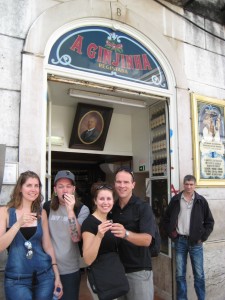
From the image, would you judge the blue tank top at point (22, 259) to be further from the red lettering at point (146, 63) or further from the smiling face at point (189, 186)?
the red lettering at point (146, 63)

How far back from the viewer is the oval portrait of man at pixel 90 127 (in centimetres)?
555

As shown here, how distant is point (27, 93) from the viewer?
11.6 feet

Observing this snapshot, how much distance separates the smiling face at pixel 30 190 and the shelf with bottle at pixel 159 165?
9.18 feet

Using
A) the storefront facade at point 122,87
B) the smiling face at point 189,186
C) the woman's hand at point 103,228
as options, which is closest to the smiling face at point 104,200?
the woman's hand at point 103,228

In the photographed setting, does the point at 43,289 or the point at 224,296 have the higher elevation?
the point at 43,289

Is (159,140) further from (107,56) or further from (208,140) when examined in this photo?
(107,56)

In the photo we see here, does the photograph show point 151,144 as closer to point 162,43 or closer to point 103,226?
point 162,43

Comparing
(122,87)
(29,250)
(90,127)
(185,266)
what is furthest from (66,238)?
(90,127)

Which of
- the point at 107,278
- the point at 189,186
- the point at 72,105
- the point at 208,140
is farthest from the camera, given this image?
the point at 72,105

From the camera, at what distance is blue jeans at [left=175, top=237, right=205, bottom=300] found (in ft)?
13.9

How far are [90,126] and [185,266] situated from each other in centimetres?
293

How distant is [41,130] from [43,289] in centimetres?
181

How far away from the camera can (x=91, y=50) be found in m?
4.20

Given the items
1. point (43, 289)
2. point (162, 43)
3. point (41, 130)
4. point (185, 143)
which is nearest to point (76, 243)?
point (43, 289)
